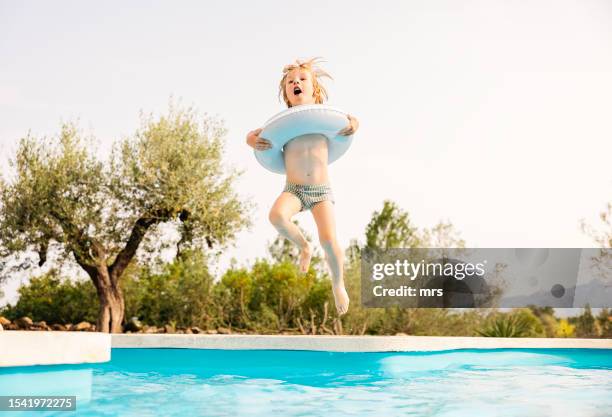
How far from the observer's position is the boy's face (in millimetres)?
5371

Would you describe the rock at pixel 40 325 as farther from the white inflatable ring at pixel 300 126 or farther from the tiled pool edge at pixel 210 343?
the white inflatable ring at pixel 300 126

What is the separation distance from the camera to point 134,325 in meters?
14.8

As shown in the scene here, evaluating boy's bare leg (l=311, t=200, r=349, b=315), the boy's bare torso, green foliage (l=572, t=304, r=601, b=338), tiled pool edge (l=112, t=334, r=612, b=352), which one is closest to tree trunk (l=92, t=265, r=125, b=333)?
tiled pool edge (l=112, t=334, r=612, b=352)

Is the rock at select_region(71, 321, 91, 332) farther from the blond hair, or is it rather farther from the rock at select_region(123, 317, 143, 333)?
the blond hair

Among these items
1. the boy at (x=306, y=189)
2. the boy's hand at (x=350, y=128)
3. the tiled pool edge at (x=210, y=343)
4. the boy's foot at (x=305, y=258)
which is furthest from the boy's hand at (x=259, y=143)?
the tiled pool edge at (x=210, y=343)

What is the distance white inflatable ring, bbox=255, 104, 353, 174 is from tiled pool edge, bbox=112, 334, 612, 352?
675 cm

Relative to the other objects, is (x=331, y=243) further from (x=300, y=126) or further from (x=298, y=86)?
(x=298, y=86)

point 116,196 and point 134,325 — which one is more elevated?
point 116,196

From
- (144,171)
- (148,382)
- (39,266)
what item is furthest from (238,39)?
(148,382)

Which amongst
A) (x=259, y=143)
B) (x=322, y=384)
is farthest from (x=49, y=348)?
(x=259, y=143)

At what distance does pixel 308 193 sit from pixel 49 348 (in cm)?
489

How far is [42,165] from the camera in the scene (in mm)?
14469


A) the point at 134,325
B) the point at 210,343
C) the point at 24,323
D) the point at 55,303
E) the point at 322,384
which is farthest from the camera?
the point at 55,303

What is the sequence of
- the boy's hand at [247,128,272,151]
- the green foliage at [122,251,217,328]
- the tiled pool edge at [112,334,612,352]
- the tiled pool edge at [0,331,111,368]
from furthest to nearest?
the green foliage at [122,251,217,328], the tiled pool edge at [112,334,612,352], the tiled pool edge at [0,331,111,368], the boy's hand at [247,128,272,151]
